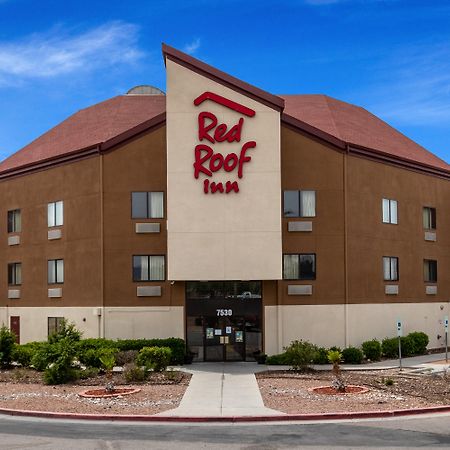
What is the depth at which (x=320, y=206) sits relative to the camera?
38.5 metres

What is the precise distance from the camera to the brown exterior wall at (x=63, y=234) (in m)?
38.9

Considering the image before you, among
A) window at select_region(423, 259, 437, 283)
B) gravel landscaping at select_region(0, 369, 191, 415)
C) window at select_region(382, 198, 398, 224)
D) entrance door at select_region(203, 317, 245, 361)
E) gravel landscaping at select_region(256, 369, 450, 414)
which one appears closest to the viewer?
gravel landscaping at select_region(256, 369, 450, 414)

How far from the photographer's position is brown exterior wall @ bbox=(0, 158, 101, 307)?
38875 millimetres

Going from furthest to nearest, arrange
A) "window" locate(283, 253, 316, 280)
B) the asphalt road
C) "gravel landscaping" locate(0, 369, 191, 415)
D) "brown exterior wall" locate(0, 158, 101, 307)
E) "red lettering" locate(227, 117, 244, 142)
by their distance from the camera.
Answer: "brown exterior wall" locate(0, 158, 101, 307)
"window" locate(283, 253, 316, 280)
"red lettering" locate(227, 117, 244, 142)
"gravel landscaping" locate(0, 369, 191, 415)
the asphalt road

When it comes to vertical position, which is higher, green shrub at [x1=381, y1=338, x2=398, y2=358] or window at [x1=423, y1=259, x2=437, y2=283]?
window at [x1=423, y1=259, x2=437, y2=283]

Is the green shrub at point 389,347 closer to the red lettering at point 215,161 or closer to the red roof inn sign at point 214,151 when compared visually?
the red roof inn sign at point 214,151

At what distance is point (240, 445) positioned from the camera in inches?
680

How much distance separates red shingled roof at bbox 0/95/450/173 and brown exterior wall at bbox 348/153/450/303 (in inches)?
54.3

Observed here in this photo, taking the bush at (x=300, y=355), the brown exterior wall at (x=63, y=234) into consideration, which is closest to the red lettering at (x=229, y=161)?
the brown exterior wall at (x=63, y=234)

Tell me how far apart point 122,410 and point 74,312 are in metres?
17.9

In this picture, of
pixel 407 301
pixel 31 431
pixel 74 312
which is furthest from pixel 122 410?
pixel 407 301

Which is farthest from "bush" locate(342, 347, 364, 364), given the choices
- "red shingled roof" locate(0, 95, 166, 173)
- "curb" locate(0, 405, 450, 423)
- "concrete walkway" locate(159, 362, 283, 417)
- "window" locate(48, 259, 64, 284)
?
"red shingled roof" locate(0, 95, 166, 173)

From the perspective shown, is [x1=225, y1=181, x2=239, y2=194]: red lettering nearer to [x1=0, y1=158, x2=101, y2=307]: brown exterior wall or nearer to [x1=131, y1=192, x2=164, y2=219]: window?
[x1=131, y1=192, x2=164, y2=219]: window

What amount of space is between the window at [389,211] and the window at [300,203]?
5079 millimetres
